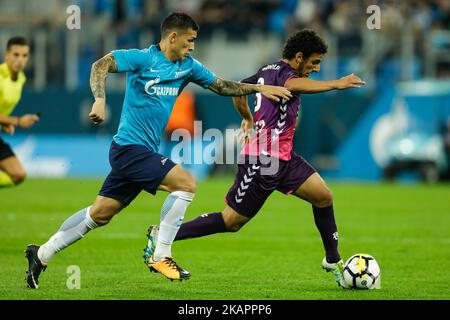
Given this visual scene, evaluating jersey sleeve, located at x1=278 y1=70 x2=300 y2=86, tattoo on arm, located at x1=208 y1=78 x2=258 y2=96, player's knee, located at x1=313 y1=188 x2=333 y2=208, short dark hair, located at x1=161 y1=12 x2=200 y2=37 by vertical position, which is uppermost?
short dark hair, located at x1=161 y1=12 x2=200 y2=37

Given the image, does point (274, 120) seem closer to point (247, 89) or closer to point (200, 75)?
point (247, 89)

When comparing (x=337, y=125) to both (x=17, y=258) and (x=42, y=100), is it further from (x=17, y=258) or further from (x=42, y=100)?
(x=17, y=258)

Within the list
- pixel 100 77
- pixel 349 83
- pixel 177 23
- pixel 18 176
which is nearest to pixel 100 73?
pixel 100 77

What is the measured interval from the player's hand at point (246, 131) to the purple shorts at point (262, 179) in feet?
0.75

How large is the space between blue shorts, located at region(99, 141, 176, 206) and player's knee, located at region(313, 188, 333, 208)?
1498mm

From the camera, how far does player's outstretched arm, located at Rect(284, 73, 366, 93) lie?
339 inches

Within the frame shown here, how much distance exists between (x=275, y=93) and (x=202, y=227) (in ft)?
5.41

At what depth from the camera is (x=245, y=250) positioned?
40.2ft

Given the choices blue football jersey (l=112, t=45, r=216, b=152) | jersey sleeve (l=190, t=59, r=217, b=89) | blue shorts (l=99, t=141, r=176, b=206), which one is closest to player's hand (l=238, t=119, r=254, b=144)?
jersey sleeve (l=190, t=59, r=217, b=89)

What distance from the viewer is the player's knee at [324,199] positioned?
917 cm

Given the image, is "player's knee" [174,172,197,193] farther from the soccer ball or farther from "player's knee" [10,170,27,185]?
"player's knee" [10,170,27,185]

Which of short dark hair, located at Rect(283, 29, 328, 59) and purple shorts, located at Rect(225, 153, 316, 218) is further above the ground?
short dark hair, located at Rect(283, 29, 328, 59)

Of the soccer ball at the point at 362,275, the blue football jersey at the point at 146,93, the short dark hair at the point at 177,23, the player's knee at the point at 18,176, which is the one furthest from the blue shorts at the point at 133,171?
the player's knee at the point at 18,176
